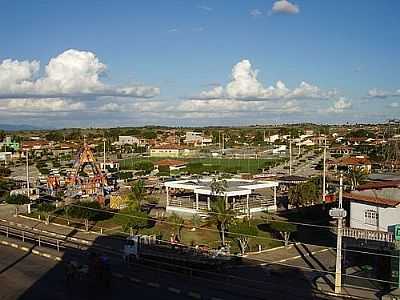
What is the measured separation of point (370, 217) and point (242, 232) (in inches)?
230

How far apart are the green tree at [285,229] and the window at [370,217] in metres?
3.93

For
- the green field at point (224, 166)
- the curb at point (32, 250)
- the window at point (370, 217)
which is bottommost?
the green field at point (224, 166)

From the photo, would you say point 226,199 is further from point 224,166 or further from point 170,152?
point 170,152

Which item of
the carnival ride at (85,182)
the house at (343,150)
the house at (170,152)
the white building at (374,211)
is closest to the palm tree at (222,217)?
the white building at (374,211)

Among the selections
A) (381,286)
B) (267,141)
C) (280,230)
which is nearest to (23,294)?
(381,286)

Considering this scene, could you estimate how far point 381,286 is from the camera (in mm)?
14289

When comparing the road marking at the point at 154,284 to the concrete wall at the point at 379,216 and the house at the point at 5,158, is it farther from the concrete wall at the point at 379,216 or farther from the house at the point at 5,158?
the house at the point at 5,158

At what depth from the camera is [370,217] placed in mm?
17297

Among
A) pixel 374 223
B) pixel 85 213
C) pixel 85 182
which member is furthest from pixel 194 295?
pixel 85 182

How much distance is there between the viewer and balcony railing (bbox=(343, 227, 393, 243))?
52.5 feet

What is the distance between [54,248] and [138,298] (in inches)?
294

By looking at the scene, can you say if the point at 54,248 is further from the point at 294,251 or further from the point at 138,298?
the point at 294,251

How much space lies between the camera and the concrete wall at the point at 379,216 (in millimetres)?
16641

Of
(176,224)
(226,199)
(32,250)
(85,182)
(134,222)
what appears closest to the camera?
(32,250)
